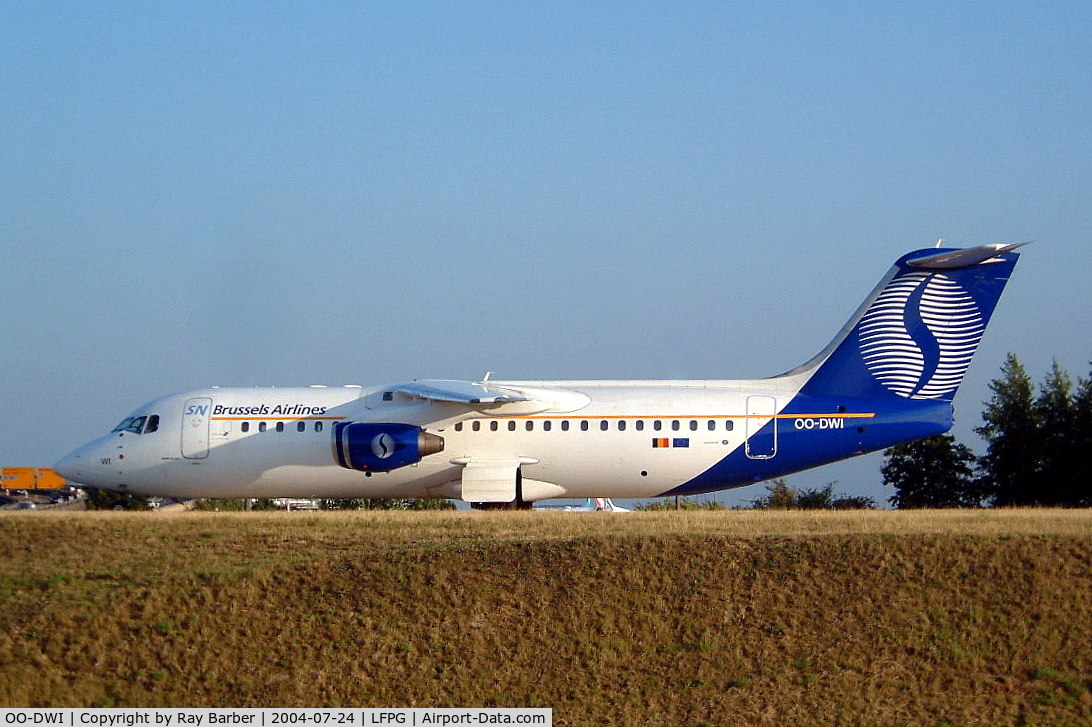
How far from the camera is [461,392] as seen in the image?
25.3 metres

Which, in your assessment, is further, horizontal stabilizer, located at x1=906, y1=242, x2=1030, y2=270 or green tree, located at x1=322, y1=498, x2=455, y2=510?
green tree, located at x1=322, y1=498, x2=455, y2=510

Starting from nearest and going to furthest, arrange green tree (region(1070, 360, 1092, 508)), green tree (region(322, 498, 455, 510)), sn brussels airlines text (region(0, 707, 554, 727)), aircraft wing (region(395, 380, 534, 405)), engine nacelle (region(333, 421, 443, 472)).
Answer: sn brussels airlines text (region(0, 707, 554, 727)), aircraft wing (region(395, 380, 534, 405)), engine nacelle (region(333, 421, 443, 472)), green tree (region(1070, 360, 1092, 508)), green tree (region(322, 498, 455, 510))

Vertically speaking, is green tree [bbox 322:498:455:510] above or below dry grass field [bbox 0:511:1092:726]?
above

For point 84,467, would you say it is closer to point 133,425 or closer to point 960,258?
point 133,425

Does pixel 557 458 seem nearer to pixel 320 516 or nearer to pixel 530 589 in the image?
pixel 320 516

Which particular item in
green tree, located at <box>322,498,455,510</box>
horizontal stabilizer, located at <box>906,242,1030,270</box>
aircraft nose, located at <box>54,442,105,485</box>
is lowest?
green tree, located at <box>322,498,455,510</box>

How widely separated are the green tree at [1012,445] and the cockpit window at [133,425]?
Result: 22.7m

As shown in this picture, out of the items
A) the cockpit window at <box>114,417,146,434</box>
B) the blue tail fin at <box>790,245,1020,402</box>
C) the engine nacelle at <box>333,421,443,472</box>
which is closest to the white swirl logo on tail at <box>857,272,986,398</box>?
the blue tail fin at <box>790,245,1020,402</box>

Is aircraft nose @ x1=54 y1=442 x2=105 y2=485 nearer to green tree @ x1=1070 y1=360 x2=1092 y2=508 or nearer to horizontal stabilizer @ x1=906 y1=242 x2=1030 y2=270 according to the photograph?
horizontal stabilizer @ x1=906 y1=242 x2=1030 y2=270

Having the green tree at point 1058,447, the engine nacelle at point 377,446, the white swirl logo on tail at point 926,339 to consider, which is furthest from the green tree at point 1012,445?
the engine nacelle at point 377,446

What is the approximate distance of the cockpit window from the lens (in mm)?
28266

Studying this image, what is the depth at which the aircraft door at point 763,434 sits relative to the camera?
26016 millimetres

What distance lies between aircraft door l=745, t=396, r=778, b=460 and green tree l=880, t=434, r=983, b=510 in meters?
11.3

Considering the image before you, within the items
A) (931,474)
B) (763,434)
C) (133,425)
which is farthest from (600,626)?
(931,474)
